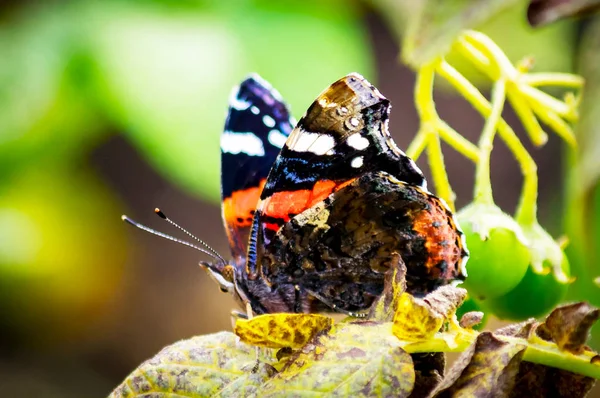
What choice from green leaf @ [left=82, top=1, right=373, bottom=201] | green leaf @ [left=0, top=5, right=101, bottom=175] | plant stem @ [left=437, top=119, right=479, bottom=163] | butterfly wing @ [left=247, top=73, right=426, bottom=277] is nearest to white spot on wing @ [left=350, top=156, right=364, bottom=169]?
butterfly wing @ [left=247, top=73, right=426, bottom=277]

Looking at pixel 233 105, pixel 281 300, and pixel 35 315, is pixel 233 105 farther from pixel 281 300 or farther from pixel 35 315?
pixel 35 315

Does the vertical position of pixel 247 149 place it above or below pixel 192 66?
below

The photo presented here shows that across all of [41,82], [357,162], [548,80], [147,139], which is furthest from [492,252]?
[41,82]

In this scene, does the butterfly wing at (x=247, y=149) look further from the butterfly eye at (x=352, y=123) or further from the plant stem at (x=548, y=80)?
the plant stem at (x=548, y=80)

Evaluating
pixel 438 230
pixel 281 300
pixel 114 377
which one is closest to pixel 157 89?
pixel 281 300

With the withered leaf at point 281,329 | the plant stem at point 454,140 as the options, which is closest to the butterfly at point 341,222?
the plant stem at point 454,140

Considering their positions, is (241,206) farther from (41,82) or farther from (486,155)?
(41,82)
